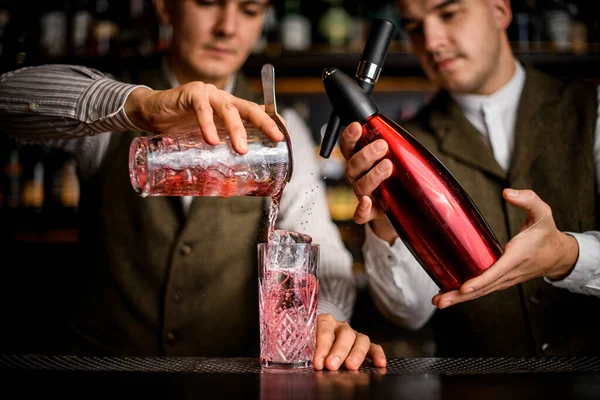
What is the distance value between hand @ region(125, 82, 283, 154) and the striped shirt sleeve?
0.06 metres

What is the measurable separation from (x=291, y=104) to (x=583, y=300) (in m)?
1.49

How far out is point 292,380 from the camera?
84cm

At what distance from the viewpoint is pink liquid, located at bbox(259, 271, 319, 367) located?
96 centimetres

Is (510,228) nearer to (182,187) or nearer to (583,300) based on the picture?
(583,300)

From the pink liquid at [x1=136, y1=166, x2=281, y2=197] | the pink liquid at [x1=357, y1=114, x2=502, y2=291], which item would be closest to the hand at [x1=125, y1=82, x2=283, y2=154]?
the pink liquid at [x1=136, y1=166, x2=281, y2=197]

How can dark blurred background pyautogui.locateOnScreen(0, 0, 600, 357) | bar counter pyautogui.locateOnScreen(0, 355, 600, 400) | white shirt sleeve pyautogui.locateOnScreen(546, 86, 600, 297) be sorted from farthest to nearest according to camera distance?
dark blurred background pyautogui.locateOnScreen(0, 0, 600, 357), white shirt sleeve pyautogui.locateOnScreen(546, 86, 600, 297), bar counter pyautogui.locateOnScreen(0, 355, 600, 400)

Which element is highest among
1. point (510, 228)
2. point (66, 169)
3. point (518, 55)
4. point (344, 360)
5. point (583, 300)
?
point (518, 55)

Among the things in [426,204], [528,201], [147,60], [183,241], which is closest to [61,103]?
[183,241]

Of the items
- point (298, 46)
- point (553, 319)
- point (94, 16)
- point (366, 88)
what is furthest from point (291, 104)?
point (366, 88)

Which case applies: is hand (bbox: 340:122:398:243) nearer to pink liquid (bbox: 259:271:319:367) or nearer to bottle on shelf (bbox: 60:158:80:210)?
pink liquid (bbox: 259:271:319:367)

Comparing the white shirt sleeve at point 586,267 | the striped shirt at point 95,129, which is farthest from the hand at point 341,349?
the white shirt sleeve at point 586,267

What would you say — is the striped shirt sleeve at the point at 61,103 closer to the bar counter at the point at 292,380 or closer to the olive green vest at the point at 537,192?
the bar counter at the point at 292,380

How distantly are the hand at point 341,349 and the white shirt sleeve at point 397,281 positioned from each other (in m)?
0.36

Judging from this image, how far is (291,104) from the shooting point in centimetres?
280
